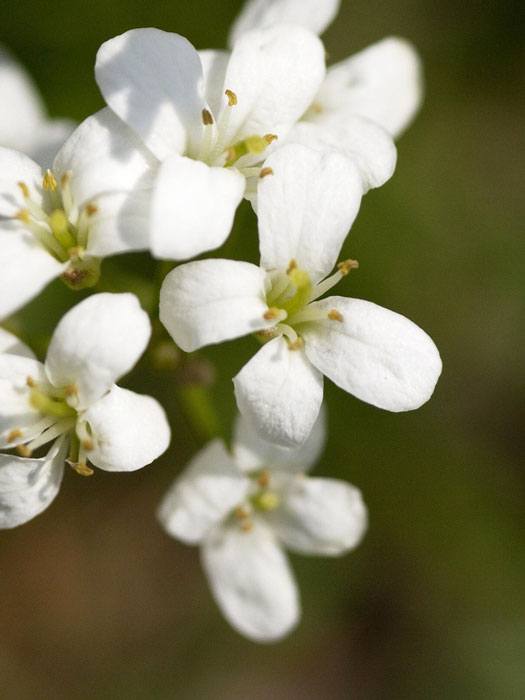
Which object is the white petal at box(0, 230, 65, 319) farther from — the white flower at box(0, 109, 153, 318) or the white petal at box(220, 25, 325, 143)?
the white petal at box(220, 25, 325, 143)

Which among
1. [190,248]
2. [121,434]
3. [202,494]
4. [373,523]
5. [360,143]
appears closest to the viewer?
[190,248]

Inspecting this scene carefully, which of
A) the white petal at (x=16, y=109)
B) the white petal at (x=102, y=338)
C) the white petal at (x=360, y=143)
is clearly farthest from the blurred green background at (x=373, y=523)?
the white petal at (x=102, y=338)

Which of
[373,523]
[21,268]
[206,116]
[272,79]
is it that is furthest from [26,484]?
[373,523]

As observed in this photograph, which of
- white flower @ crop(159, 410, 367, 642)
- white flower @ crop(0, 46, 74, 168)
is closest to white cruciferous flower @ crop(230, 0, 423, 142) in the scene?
white flower @ crop(0, 46, 74, 168)

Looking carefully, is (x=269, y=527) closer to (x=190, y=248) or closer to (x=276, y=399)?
(x=276, y=399)

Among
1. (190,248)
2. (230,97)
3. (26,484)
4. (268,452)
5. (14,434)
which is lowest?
(268,452)

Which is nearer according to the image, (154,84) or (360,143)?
(154,84)

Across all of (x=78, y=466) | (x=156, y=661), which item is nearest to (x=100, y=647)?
(x=156, y=661)
